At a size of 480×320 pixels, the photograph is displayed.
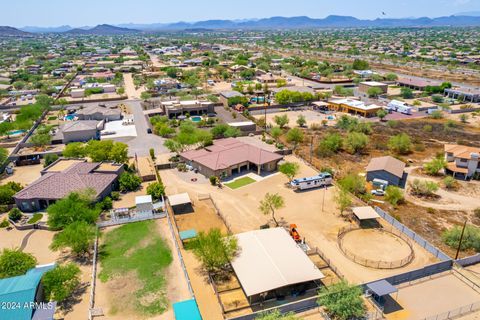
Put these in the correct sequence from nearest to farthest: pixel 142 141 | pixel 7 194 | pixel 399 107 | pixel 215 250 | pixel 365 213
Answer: pixel 215 250
pixel 365 213
pixel 7 194
pixel 142 141
pixel 399 107

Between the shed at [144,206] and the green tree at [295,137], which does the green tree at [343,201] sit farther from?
the green tree at [295,137]

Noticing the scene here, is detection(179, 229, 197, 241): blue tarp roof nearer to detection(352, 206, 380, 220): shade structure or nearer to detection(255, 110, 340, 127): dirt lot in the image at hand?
detection(352, 206, 380, 220): shade structure

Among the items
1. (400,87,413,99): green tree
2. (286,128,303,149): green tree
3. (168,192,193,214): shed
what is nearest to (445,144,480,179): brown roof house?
(286,128,303,149): green tree

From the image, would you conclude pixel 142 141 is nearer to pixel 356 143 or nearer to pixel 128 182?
pixel 128 182

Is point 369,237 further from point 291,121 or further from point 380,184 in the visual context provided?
point 291,121

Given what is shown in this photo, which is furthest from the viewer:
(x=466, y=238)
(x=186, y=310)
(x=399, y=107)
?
(x=399, y=107)

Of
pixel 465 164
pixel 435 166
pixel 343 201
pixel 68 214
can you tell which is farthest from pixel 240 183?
pixel 465 164
